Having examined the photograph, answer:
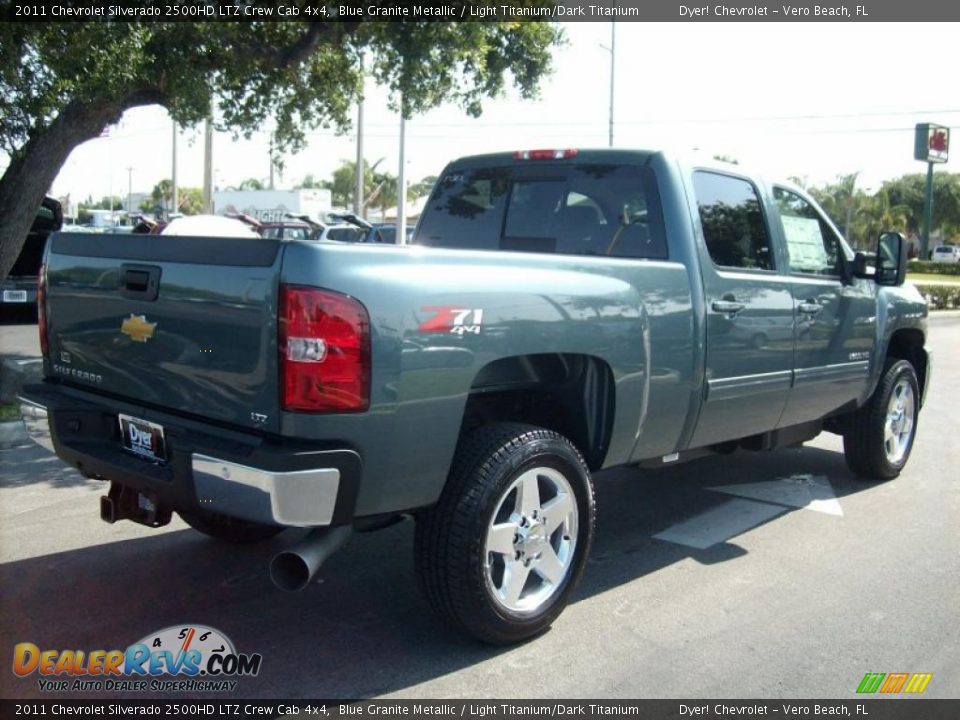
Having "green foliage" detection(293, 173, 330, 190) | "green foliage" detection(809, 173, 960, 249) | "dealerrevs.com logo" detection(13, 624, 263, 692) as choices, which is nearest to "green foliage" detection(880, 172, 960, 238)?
"green foliage" detection(809, 173, 960, 249)

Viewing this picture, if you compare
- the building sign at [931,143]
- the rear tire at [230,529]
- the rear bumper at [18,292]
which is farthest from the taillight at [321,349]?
the building sign at [931,143]

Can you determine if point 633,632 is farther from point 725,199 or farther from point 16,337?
point 16,337

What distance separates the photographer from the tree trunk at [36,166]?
8.47 m

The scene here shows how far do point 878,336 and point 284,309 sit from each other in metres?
4.48

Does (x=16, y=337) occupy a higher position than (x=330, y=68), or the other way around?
(x=330, y=68)

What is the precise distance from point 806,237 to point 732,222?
89 centimetres

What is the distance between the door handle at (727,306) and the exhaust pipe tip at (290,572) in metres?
2.38

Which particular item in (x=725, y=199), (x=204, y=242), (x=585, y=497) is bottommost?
(x=585, y=497)

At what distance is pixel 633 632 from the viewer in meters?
3.92

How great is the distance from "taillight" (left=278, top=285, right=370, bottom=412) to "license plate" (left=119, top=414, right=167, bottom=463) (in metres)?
0.67

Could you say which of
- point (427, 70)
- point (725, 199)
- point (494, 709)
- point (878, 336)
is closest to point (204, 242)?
point (494, 709)

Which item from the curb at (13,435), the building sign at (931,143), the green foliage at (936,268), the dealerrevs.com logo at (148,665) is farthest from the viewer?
the green foliage at (936,268)

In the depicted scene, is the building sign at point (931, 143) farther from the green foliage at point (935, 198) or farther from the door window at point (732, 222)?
the door window at point (732, 222)

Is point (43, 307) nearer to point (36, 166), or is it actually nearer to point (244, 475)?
point (244, 475)
